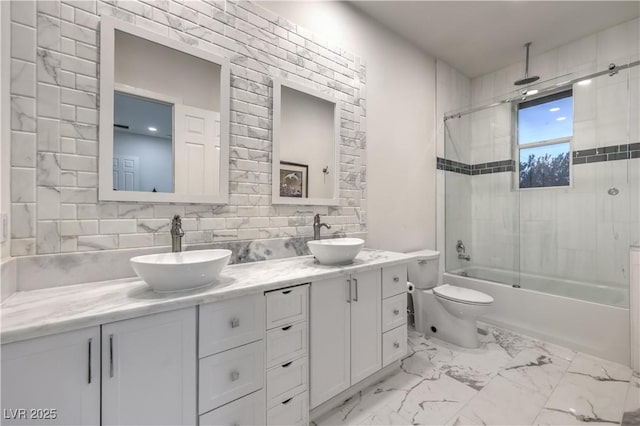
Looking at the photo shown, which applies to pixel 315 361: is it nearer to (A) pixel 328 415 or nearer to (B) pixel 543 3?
(A) pixel 328 415

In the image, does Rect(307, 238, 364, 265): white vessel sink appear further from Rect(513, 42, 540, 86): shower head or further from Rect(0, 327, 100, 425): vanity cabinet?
Rect(513, 42, 540, 86): shower head

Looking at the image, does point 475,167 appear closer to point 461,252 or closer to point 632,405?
point 461,252

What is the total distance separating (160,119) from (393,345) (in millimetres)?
1945

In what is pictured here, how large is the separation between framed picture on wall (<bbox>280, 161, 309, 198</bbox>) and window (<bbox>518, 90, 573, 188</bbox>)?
2497 mm

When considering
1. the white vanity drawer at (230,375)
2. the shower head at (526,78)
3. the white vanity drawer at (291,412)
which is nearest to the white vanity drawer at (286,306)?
the white vanity drawer at (230,375)

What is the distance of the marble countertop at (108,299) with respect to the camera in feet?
2.50

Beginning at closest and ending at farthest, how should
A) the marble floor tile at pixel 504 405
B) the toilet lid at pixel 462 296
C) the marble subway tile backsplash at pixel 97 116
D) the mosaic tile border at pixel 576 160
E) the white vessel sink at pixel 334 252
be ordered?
the marble subway tile backsplash at pixel 97 116
the marble floor tile at pixel 504 405
the white vessel sink at pixel 334 252
the toilet lid at pixel 462 296
the mosaic tile border at pixel 576 160

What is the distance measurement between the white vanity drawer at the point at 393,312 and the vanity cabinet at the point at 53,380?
144 cm

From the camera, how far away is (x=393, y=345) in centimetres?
181

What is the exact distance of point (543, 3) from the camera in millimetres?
2199

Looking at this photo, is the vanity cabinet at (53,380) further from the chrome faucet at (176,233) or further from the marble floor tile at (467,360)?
the marble floor tile at (467,360)

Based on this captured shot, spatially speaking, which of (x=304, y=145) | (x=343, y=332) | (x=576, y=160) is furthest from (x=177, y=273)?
(x=576, y=160)

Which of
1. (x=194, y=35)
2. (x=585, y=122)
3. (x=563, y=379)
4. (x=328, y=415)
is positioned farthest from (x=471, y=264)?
(x=194, y=35)

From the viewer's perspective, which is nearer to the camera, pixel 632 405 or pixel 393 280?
pixel 632 405
